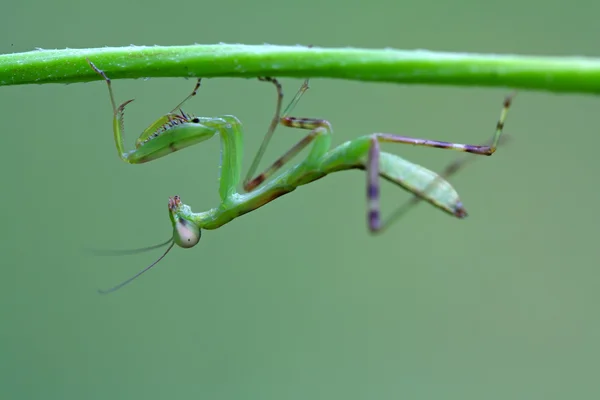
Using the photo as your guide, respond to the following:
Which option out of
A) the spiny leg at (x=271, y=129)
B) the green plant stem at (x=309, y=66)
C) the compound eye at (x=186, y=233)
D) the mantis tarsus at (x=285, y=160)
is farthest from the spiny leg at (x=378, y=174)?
the compound eye at (x=186, y=233)

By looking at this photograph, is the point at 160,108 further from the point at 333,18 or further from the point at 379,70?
the point at 379,70

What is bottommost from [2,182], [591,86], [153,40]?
[2,182]

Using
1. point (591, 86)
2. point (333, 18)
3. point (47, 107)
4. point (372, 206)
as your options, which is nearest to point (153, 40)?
point (47, 107)

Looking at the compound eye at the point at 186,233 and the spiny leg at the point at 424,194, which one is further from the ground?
the spiny leg at the point at 424,194

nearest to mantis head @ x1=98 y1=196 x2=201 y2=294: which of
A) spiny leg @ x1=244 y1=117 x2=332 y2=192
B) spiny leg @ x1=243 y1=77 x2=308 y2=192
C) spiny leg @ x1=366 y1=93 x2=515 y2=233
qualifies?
spiny leg @ x1=243 y1=77 x2=308 y2=192

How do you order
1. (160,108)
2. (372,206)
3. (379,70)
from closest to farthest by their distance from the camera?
(379,70)
(372,206)
(160,108)

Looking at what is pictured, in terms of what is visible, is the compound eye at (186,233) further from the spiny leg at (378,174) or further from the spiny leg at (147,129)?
the spiny leg at (378,174)
